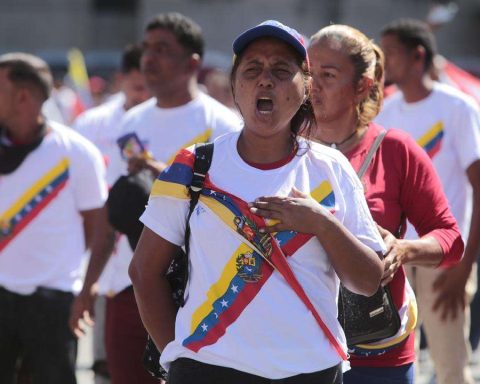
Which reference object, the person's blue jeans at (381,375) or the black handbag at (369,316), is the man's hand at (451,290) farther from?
the black handbag at (369,316)

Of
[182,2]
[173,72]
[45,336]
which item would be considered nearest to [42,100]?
[173,72]

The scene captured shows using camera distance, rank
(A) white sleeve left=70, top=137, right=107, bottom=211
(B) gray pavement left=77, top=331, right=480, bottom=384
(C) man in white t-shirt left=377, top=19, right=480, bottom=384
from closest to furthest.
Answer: (A) white sleeve left=70, top=137, right=107, bottom=211, (C) man in white t-shirt left=377, top=19, right=480, bottom=384, (B) gray pavement left=77, top=331, right=480, bottom=384

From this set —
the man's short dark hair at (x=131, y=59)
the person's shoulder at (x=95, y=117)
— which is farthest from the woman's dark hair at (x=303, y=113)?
the man's short dark hair at (x=131, y=59)

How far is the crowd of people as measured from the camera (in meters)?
3.52

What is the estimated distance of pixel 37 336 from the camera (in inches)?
233

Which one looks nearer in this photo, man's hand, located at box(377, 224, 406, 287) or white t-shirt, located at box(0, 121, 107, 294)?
man's hand, located at box(377, 224, 406, 287)

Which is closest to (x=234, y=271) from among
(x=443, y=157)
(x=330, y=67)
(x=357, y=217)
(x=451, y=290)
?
(x=357, y=217)

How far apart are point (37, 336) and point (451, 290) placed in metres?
2.13

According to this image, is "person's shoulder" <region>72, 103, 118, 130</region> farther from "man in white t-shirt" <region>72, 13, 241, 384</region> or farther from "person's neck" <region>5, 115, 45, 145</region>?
"person's neck" <region>5, 115, 45, 145</region>

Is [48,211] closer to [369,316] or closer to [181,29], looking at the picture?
[181,29]

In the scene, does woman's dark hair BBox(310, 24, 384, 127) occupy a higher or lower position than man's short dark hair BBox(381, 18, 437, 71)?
higher

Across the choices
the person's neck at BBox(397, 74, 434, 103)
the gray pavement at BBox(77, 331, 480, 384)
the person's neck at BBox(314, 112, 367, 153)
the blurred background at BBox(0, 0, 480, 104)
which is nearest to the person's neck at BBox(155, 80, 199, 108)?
the person's neck at BBox(397, 74, 434, 103)

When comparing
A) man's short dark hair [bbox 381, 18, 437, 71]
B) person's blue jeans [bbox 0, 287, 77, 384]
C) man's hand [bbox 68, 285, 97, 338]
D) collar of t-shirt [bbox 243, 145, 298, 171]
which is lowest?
person's blue jeans [bbox 0, 287, 77, 384]

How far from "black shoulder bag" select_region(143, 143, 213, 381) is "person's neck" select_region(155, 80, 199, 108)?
233cm
